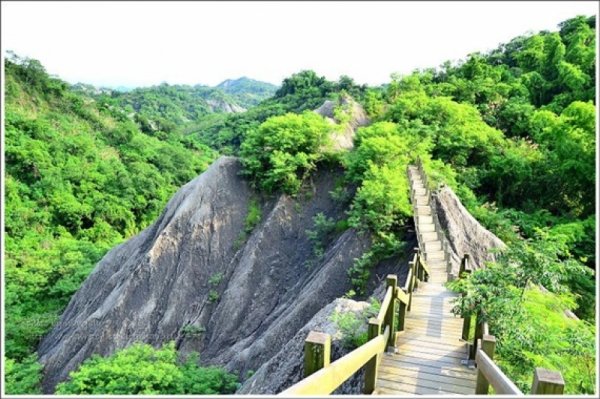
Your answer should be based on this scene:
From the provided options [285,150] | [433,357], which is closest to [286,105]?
[285,150]

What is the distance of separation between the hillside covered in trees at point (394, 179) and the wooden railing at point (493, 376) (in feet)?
1.72

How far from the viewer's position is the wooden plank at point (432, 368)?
20.3 feet

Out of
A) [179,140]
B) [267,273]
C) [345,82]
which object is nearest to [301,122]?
[267,273]

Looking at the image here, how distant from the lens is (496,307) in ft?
20.5

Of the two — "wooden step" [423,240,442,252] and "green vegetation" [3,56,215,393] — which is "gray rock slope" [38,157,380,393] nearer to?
"wooden step" [423,240,442,252]

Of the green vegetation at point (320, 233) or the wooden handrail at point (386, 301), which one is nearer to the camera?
the wooden handrail at point (386, 301)

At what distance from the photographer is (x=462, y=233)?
46.5ft

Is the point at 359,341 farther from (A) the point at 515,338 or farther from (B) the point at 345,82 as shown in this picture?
(B) the point at 345,82

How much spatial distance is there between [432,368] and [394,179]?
27.5 feet

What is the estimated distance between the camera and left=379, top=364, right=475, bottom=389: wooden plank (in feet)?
19.6

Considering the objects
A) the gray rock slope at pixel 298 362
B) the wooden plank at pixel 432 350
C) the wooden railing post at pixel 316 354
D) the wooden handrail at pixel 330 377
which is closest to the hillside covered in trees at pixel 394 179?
the wooden plank at pixel 432 350

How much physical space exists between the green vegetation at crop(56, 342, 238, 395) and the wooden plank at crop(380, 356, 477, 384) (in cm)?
578

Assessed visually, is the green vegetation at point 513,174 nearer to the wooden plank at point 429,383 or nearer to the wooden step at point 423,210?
the wooden plank at point 429,383

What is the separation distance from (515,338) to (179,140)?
5828 cm
